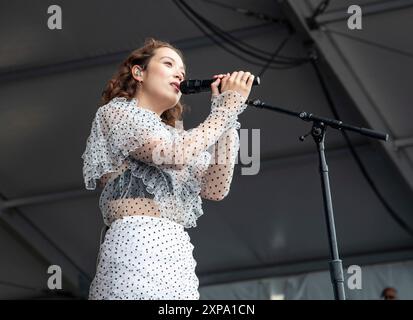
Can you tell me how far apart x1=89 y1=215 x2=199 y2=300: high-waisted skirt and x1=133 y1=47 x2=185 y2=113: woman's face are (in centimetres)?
32

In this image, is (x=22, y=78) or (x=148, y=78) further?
(x=22, y=78)

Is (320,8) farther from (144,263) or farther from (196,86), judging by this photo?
(144,263)

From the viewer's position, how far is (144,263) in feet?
5.65

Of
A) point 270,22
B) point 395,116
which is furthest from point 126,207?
point 395,116

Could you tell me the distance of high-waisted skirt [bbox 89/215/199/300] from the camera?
1.71 m

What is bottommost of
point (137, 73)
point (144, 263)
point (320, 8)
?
point (144, 263)

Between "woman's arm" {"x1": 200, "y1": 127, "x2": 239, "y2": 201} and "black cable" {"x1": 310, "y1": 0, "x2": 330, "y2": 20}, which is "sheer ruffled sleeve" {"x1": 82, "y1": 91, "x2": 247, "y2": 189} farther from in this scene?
"black cable" {"x1": 310, "y1": 0, "x2": 330, "y2": 20}

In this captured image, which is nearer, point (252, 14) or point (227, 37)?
point (252, 14)

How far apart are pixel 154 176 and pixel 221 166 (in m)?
0.16

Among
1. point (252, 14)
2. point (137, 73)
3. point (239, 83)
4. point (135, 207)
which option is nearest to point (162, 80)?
point (137, 73)
